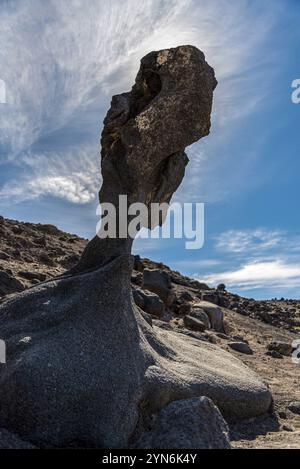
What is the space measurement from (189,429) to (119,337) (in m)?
1.60

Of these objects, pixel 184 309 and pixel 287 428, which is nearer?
pixel 287 428

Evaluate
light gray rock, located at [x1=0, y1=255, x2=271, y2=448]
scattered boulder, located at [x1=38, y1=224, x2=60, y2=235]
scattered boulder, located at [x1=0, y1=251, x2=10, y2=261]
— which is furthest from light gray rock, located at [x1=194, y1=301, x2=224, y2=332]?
scattered boulder, located at [x1=38, y1=224, x2=60, y2=235]

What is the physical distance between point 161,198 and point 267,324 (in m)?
13.0

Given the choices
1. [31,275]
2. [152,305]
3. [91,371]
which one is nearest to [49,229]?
[31,275]

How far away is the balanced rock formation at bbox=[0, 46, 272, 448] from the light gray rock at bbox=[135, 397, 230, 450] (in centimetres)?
59

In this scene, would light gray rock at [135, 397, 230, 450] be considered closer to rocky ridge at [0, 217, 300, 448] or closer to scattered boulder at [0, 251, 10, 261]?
rocky ridge at [0, 217, 300, 448]

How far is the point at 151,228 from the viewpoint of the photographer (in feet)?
23.0

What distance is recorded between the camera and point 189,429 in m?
3.66

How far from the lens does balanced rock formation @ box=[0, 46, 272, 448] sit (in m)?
4.29

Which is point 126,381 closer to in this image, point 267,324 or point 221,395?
point 221,395

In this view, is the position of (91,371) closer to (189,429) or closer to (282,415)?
(189,429)

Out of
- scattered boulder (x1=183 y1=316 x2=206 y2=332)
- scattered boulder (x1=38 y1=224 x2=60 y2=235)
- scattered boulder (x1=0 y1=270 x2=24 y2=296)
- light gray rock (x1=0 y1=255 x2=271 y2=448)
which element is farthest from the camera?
scattered boulder (x1=38 y1=224 x2=60 y2=235)

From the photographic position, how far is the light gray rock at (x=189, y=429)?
360cm
